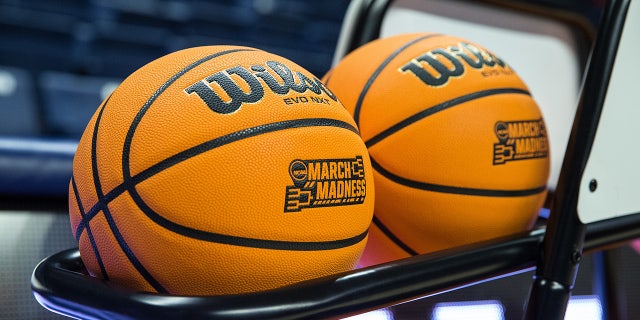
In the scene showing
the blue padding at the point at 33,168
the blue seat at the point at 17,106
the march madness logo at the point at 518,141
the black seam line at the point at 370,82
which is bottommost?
the blue seat at the point at 17,106

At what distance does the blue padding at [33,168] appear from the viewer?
1219 millimetres

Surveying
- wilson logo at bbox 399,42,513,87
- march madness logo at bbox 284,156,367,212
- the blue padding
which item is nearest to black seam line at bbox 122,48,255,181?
march madness logo at bbox 284,156,367,212

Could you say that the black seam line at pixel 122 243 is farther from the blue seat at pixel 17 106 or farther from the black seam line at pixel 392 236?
the blue seat at pixel 17 106

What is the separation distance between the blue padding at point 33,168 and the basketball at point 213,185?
34.9 inches

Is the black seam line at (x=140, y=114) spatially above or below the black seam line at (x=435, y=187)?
above

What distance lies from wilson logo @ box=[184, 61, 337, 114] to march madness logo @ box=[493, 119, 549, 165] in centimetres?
20

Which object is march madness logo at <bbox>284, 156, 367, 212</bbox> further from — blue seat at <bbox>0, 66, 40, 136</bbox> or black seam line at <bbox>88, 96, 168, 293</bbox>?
blue seat at <bbox>0, 66, 40, 136</bbox>

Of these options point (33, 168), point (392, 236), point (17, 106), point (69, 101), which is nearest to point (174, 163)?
point (392, 236)

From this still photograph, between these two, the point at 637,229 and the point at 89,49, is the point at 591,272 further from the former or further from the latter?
the point at 89,49

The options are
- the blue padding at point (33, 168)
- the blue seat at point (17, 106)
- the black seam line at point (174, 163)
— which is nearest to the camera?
the black seam line at point (174, 163)

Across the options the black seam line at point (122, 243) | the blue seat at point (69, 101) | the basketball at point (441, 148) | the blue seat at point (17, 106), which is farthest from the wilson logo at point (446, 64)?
the blue seat at point (69, 101)

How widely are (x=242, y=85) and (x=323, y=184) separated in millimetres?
91

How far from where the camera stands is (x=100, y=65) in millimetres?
2967

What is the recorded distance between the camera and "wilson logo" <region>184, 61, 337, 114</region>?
1.35 feet
